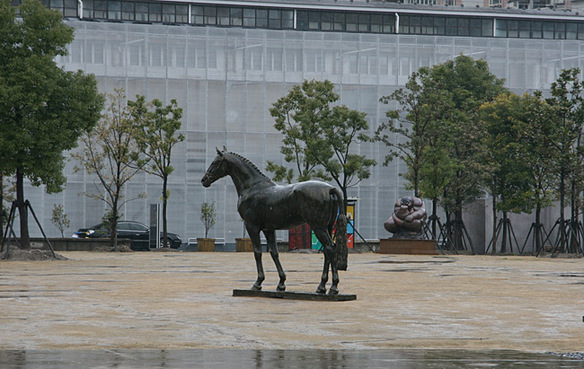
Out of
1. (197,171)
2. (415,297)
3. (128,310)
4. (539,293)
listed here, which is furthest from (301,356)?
(197,171)

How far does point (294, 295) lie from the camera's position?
1430cm

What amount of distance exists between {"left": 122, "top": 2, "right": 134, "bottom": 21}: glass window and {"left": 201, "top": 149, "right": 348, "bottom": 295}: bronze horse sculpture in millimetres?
63622

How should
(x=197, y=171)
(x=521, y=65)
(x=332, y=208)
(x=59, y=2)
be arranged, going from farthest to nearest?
(x=59, y=2) < (x=521, y=65) < (x=197, y=171) < (x=332, y=208)

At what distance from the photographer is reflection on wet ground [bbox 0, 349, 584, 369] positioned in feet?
23.3

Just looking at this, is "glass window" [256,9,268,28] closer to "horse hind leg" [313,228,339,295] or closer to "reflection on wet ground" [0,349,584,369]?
"horse hind leg" [313,228,339,295]

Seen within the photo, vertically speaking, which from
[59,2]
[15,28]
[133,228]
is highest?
[59,2]

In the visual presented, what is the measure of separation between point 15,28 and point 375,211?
36.9m

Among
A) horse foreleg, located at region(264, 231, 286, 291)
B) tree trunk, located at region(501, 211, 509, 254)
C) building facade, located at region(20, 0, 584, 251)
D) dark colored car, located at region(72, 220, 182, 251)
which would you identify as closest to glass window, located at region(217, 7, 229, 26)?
building facade, located at region(20, 0, 584, 251)

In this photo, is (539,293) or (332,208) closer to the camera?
(332,208)

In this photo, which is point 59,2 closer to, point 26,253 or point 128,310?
point 26,253

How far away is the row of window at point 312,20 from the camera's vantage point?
76.2m

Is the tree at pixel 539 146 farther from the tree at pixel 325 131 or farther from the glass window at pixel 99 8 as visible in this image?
the glass window at pixel 99 8

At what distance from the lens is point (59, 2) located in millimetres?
75438

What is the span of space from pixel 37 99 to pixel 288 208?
20.7 metres
